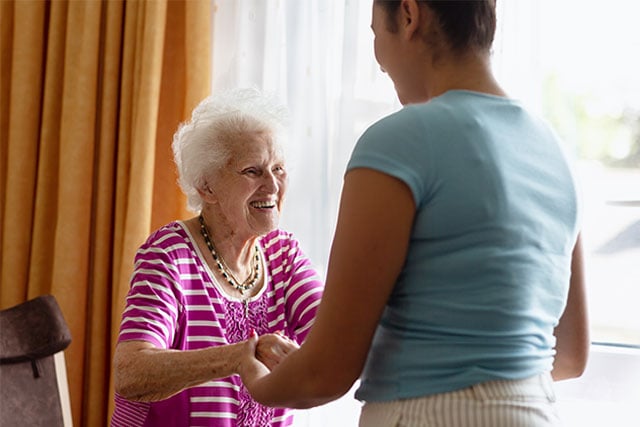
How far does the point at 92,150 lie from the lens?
295 cm

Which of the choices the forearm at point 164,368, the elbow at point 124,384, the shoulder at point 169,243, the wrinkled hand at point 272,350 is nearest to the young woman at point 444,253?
the wrinkled hand at point 272,350

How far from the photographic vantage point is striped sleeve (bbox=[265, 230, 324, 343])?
1957 millimetres

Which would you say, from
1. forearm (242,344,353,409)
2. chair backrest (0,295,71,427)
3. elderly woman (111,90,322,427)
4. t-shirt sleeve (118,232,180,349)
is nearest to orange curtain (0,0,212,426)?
chair backrest (0,295,71,427)

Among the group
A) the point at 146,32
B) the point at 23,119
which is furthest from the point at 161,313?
the point at 23,119

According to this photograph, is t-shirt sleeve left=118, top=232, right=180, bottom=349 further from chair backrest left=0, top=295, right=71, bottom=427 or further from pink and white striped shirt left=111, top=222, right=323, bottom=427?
chair backrest left=0, top=295, right=71, bottom=427

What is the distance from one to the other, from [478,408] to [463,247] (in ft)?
0.64

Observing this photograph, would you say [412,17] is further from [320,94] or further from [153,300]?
[320,94]

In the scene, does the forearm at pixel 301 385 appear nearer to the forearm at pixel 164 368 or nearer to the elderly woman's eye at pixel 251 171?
the forearm at pixel 164 368

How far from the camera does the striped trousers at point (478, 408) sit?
3.43 ft

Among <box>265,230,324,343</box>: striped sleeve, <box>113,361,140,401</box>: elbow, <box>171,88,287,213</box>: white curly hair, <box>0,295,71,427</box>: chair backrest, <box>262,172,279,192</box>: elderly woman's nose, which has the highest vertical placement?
<box>171,88,287,213</box>: white curly hair

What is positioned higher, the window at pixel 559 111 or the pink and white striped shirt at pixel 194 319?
the window at pixel 559 111

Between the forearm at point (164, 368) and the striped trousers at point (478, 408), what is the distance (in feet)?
1.77

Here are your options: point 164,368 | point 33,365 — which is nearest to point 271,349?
point 164,368

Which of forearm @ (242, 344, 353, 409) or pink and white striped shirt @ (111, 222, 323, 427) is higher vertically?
forearm @ (242, 344, 353, 409)
